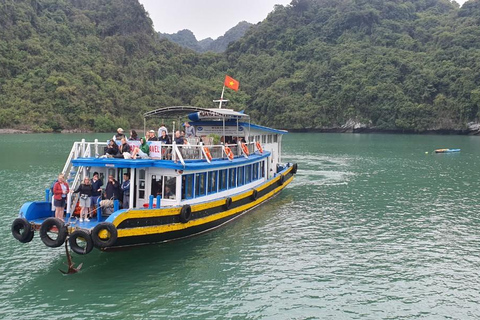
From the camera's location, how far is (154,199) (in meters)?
14.5

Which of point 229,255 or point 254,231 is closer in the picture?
point 229,255

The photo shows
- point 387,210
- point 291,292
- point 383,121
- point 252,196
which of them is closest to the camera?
point 291,292

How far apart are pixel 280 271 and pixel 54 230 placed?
6889 mm

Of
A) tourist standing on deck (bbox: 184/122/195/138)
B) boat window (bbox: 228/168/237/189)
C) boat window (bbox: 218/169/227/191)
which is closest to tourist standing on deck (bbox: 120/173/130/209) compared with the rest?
boat window (bbox: 218/169/227/191)

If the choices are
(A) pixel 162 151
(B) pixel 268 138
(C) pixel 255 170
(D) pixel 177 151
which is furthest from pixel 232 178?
(B) pixel 268 138

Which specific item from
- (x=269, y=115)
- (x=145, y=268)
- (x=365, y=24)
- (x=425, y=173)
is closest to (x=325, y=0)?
(x=365, y=24)

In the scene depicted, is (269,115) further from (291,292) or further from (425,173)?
(291,292)

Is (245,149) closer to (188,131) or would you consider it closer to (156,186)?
(188,131)

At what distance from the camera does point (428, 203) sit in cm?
2433

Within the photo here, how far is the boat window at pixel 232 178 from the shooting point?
18513mm

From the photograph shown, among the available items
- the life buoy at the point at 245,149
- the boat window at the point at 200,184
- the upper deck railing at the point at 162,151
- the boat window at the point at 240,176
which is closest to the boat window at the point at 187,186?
the boat window at the point at 200,184

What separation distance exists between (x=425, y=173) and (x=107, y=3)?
16419 cm

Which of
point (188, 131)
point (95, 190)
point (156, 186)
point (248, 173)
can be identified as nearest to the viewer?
point (95, 190)

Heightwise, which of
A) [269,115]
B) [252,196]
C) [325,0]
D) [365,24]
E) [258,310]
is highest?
[325,0]
